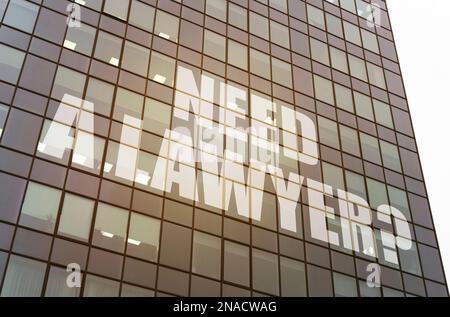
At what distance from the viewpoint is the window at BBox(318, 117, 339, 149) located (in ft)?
118

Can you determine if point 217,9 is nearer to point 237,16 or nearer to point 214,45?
point 237,16

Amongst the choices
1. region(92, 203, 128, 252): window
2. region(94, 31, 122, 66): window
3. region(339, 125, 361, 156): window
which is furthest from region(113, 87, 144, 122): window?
region(339, 125, 361, 156): window

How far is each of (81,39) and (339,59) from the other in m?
17.8

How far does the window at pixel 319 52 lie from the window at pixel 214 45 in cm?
683

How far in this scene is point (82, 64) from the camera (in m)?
31.0

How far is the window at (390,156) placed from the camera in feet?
123

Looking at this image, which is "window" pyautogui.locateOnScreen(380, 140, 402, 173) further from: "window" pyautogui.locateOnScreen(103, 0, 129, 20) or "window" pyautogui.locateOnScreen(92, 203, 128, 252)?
"window" pyautogui.locateOnScreen(92, 203, 128, 252)

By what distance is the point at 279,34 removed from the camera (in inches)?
1563

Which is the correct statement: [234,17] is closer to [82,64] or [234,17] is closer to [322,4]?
[322,4]

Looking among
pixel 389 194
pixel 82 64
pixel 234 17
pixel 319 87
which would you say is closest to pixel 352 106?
pixel 319 87

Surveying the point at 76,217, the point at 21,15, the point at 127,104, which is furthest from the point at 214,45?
the point at 76,217

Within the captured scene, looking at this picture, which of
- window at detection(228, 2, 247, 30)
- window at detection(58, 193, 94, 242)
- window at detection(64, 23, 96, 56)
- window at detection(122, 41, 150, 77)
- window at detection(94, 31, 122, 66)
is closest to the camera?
window at detection(58, 193, 94, 242)

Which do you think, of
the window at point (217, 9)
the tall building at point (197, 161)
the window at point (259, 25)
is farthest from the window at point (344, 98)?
the window at point (217, 9)

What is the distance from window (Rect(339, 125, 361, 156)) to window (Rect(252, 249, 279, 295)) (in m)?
10.1
